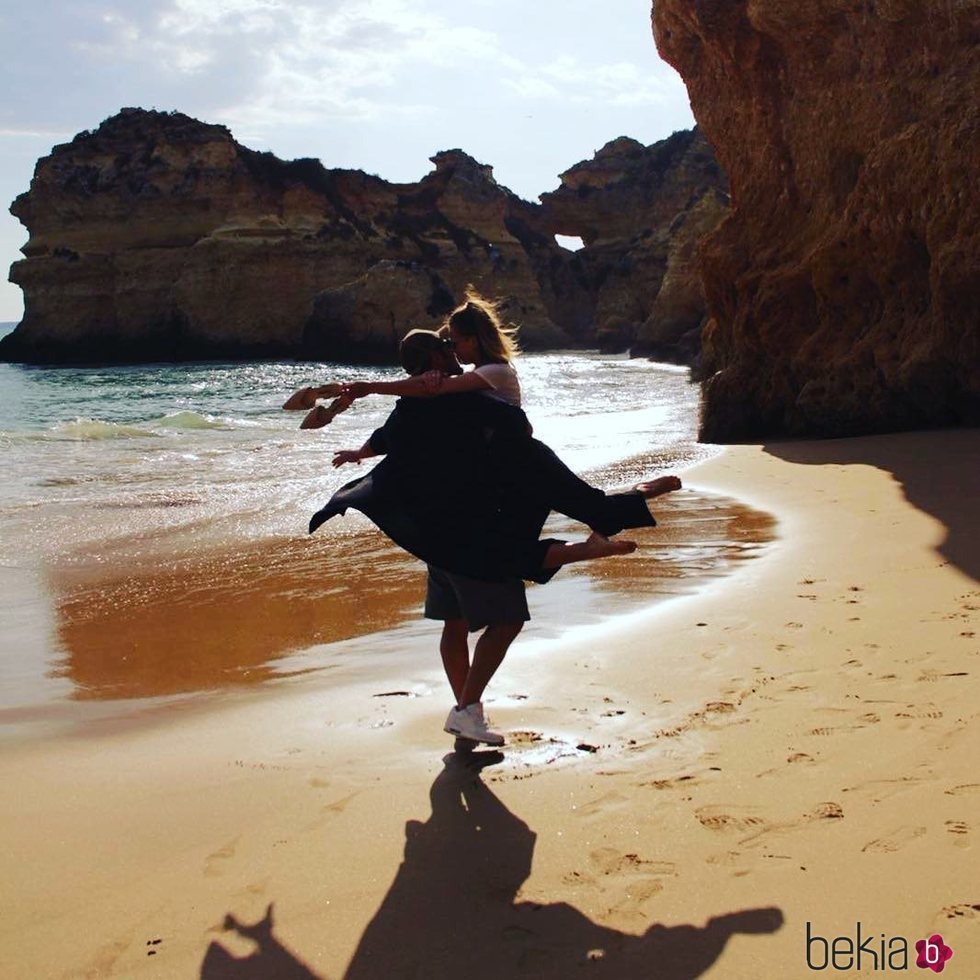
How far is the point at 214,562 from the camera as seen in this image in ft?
23.8

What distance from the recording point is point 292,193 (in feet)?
172

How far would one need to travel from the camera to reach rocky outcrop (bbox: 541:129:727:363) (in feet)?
191

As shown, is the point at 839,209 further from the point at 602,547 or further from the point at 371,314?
the point at 371,314

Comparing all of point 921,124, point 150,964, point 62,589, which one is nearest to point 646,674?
point 150,964

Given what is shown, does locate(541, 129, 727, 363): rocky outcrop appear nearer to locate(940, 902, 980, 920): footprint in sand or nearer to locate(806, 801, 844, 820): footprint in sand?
locate(806, 801, 844, 820): footprint in sand

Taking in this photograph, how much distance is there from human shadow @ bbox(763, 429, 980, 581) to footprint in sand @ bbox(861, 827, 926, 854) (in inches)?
105

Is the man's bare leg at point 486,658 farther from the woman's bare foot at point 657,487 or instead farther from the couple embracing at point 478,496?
the woman's bare foot at point 657,487

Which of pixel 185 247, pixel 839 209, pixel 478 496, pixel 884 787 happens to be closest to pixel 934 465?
pixel 839 209

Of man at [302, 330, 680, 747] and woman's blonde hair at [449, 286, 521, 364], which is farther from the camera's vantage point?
woman's blonde hair at [449, 286, 521, 364]

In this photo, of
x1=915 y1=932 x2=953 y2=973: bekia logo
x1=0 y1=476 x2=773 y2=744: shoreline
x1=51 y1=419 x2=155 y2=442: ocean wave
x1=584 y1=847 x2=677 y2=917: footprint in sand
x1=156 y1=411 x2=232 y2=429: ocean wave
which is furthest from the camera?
x1=156 y1=411 x2=232 y2=429: ocean wave

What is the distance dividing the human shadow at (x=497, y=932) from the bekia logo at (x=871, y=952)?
0.41 ft

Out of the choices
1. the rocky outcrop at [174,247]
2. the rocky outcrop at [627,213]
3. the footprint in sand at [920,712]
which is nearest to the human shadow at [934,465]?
the footprint in sand at [920,712]

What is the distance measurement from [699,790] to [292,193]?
173 ft

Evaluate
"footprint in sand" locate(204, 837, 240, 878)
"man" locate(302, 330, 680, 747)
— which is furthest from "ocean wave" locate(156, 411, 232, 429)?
"footprint in sand" locate(204, 837, 240, 878)
